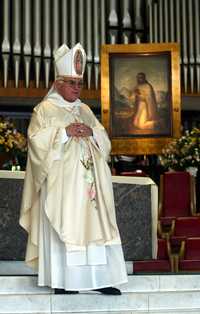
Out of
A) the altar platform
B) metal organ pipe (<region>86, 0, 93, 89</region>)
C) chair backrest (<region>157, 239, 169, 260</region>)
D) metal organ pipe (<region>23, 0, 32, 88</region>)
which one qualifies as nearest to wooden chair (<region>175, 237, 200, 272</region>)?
chair backrest (<region>157, 239, 169, 260</region>)

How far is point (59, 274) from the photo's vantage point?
5520mm

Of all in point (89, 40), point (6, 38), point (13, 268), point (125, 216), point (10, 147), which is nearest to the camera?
point (13, 268)

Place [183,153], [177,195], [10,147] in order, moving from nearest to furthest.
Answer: [10,147], [177,195], [183,153]

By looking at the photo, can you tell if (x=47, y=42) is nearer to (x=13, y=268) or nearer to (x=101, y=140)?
(x=13, y=268)

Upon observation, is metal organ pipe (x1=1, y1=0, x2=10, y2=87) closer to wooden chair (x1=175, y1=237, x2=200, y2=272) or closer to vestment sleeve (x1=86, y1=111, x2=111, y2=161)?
wooden chair (x1=175, y1=237, x2=200, y2=272)

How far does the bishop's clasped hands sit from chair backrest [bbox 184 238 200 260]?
90.7 inches

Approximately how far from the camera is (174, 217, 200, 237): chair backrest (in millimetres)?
8508

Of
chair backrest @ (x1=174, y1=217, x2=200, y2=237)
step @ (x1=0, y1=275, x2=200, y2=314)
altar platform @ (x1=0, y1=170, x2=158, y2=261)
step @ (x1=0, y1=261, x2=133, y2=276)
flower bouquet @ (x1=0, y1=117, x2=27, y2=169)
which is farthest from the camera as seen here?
flower bouquet @ (x1=0, y1=117, x2=27, y2=169)

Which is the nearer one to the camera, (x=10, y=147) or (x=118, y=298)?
(x=118, y=298)

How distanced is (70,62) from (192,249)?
2.62 metres

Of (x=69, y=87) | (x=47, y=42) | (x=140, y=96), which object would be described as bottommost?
(x=69, y=87)

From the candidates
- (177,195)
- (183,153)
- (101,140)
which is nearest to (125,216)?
(101,140)

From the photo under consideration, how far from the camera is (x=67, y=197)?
220 inches

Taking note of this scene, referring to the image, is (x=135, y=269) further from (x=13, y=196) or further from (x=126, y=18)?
(x=126, y=18)
